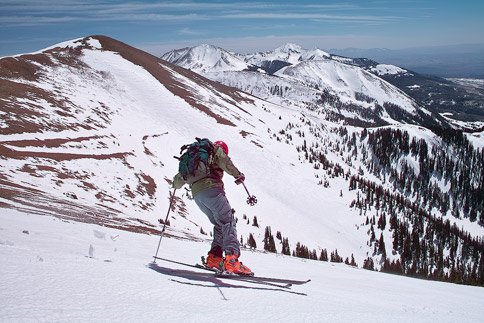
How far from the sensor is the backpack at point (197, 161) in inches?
263

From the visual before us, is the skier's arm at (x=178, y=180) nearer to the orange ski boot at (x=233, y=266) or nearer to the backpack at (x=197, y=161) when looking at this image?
the backpack at (x=197, y=161)

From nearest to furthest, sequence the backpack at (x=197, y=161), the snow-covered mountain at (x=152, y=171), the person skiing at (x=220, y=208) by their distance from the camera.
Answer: the person skiing at (x=220, y=208), the backpack at (x=197, y=161), the snow-covered mountain at (x=152, y=171)

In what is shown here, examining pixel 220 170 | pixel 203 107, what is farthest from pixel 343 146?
pixel 220 170

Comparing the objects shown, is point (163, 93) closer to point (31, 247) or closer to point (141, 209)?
point (141, 209)

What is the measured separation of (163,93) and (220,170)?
205 ft

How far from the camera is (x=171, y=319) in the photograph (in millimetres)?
3189

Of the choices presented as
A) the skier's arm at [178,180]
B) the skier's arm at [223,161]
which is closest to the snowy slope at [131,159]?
the skier's arm at [178,180]

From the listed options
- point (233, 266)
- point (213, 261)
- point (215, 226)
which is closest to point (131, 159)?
point (215, 226)

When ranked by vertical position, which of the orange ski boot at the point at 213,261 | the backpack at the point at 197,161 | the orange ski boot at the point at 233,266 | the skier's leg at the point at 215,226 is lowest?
the orange ski boot at the point at 213,261

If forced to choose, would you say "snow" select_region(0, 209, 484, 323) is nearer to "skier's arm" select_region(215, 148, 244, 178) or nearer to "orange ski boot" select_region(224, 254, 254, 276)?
"orange ski boot" select_region(224, 254, 254, 276)

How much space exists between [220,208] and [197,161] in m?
1.14

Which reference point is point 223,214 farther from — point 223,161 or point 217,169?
point 223,161

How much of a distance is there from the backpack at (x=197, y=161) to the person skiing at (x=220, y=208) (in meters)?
0.10

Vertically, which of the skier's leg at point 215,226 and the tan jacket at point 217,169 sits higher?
the tan jacket at point 217,169
